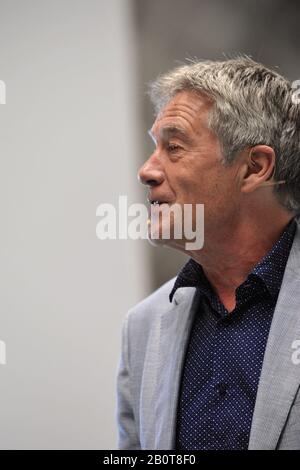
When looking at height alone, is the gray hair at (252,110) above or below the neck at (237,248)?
above

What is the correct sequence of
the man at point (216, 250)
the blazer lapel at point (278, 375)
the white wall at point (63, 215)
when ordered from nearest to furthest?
1. the blazer lapel at point (278, 375)
2. the man at point (216, 250)
3. the white wall at point (63, 215)

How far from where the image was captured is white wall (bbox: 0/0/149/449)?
1.92 meters

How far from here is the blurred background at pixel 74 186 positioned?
6.31 ft

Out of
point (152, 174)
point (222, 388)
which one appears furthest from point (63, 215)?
point (222, 388)

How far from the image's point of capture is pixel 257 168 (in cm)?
130

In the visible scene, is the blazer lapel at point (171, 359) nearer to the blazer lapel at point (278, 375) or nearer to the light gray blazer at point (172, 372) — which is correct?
the light gray blazer at point (172, 372)

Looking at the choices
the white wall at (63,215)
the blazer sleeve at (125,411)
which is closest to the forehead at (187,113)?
the blazer sleeve at (125,411)

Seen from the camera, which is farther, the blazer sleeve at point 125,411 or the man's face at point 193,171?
the blazer sleeve at point 125,411

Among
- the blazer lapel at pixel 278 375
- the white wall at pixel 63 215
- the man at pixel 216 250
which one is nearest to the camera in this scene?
the blazer lapel at pixel 278 375

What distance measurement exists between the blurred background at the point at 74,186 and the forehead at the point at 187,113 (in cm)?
74


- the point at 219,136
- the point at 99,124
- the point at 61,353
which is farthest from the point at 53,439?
the point at 219,136

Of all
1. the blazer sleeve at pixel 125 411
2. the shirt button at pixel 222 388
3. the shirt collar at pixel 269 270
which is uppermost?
the shirt collar at pixel 269 270

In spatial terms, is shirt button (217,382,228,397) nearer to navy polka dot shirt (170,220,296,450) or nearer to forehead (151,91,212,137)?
navy polka dot shirt (170,220,296,450)

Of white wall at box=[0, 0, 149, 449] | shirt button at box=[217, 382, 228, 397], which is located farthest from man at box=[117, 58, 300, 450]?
white wall at box=[0, 0, 149, 449]
